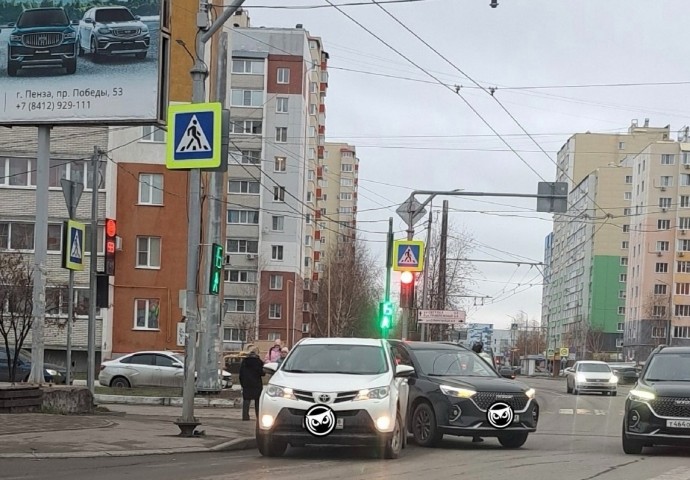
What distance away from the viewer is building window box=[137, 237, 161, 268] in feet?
163

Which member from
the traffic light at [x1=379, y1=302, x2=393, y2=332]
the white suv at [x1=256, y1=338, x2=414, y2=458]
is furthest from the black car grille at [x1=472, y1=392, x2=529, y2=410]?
the traffic light at [x1=379, y1=302, x2=393, y2=332]

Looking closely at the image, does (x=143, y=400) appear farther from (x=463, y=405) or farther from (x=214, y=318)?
(x=463, y=405)

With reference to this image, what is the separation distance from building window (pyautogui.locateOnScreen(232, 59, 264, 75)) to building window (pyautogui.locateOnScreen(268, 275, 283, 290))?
1616 centimetres

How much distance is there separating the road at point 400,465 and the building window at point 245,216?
217 ft

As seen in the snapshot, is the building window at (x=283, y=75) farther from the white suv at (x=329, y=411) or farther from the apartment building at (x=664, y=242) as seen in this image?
the white suv at (x=329, y=411)

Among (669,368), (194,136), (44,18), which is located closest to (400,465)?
(669,368)

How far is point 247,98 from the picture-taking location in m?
81.6

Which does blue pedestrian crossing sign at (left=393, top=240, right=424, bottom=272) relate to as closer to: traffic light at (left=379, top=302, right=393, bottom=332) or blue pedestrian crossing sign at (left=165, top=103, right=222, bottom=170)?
traffic light at (left=379, top=302, right=393, bottom=332)

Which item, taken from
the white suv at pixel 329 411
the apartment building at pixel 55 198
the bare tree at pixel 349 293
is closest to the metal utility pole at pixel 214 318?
the white suv at pixel 329 411

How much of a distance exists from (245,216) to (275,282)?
5.79 meters

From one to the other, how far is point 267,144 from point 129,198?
113ft

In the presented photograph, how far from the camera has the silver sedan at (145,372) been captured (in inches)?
1344

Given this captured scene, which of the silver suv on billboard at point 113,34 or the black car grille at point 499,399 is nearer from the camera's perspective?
the black car grille at point 499,399

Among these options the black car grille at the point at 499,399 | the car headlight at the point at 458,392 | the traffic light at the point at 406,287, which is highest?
the traffic light at the point at 406,287
